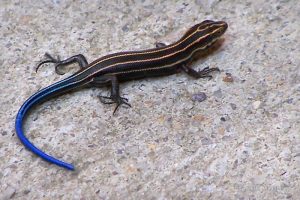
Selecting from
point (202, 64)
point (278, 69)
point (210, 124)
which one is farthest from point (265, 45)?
point (210, 124)

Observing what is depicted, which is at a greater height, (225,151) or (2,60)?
→ (2,60)

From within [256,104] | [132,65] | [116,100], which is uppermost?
[132,65]

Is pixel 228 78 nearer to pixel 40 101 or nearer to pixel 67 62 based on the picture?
pixel 67 62

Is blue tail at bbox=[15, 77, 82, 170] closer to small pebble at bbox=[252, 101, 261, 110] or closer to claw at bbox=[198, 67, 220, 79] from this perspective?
claw at bbox=[198, 67, 220, 79]

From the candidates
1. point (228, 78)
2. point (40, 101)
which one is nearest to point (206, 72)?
point (228, 78)

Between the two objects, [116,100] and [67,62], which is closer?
[116,100]

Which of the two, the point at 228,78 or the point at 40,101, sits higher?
the point at 40,101

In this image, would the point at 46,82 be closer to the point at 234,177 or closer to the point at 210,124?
the point at 210,124
